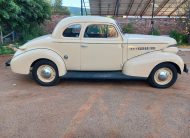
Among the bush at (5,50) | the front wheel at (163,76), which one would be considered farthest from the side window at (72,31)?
the bush at (5,50)

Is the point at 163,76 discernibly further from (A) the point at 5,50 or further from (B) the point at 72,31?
(A) the point at 5,50

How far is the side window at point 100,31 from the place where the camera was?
7.09m

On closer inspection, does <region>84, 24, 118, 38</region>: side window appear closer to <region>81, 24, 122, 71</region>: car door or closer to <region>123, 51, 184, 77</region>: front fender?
<region>81, 24, 122, 71</region>: car door

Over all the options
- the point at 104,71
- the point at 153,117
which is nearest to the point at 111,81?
the point at 104,71

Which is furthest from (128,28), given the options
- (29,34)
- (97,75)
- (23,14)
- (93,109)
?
(93,109)

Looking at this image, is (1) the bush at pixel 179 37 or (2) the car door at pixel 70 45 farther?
(1) the bush at pixel 179 37

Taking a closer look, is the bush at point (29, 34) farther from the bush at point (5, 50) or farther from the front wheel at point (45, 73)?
the front wheel at point (45, 73)

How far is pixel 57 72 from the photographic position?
7070 mm

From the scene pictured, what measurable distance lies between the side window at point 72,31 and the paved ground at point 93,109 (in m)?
1.29

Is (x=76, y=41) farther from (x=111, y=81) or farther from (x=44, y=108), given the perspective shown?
(x=44, y=108)

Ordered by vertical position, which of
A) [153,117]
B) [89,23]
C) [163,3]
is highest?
[163,3]

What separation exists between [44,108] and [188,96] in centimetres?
331

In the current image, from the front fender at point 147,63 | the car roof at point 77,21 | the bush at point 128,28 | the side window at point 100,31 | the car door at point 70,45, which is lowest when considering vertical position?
the front fender at point 147,63

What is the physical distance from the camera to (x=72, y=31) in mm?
7152
